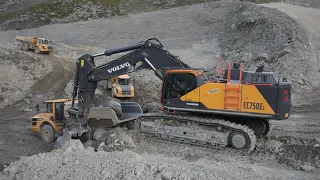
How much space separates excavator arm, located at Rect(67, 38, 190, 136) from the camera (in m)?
12.7

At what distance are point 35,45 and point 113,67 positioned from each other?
66.7 ft

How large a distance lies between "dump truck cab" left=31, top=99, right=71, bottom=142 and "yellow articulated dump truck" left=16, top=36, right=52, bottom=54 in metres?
16.7

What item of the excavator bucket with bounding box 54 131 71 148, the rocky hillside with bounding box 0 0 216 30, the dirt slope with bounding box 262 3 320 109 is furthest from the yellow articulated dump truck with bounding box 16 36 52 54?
the excavator bucket with bounding box 54 131 71 148

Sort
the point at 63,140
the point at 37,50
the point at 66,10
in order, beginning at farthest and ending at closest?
the point at 66,10
the point at 37,50
the point at 63,140

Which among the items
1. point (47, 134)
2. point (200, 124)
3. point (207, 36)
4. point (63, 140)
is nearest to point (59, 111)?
point (47, 134)

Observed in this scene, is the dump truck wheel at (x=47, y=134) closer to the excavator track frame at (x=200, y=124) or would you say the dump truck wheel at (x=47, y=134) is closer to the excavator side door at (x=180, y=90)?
the excavator track frame at (x=200, y=124)

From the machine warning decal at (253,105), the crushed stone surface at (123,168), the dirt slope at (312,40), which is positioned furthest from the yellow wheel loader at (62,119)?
the dirt slope at (312,40)

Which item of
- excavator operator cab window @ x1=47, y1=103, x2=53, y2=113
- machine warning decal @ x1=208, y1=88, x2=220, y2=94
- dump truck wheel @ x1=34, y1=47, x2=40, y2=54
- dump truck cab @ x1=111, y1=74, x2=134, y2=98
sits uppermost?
dump truck wheel @ x1=34, y1=47, x2=40, y2=54

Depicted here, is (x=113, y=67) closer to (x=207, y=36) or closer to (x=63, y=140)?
(x=63, y=140)

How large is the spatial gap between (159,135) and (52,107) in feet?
15.8

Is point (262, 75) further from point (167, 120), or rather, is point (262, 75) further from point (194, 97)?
point (167, 120)

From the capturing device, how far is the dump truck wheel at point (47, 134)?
14.6 meters

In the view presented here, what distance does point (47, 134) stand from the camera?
48.3 feet

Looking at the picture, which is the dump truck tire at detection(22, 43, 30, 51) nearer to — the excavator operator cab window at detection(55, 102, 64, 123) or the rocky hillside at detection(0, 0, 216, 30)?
the rocky hillside at detection(0, 0, 216, 30)
